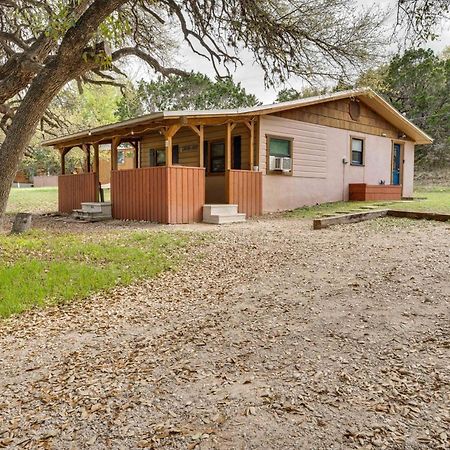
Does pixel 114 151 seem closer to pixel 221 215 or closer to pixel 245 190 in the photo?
pixel 245 190

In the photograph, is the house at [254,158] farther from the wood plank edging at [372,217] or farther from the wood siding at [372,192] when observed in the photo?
the wood plank edging at [372,217]

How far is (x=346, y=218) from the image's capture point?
376 inches

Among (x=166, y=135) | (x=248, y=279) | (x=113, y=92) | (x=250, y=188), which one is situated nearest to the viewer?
(x=248, y=279)

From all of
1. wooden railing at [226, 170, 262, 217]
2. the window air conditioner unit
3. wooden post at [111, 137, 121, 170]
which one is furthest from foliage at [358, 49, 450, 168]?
wooden post at [111, 137, 121, 170]

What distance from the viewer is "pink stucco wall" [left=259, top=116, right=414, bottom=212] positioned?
13.0 meters

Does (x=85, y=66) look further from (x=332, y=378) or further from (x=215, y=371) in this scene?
(x=332, y=378)

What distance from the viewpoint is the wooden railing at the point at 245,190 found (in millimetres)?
11648

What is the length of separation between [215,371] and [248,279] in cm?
242

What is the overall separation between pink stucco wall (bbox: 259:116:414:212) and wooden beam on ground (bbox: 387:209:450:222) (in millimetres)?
3875

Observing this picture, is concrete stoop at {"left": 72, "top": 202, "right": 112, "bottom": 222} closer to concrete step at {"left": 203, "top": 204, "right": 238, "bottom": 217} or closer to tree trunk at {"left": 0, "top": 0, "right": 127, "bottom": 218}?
concrete step at {"left": 203, "top": 204, "right": 238, "bottom": 217}

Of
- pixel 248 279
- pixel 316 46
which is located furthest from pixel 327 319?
pixel 316 46

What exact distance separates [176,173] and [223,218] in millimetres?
1691

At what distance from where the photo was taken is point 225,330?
358 cm

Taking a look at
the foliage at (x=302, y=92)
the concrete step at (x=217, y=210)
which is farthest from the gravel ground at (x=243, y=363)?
the concrete step at (x=217, y=210)
